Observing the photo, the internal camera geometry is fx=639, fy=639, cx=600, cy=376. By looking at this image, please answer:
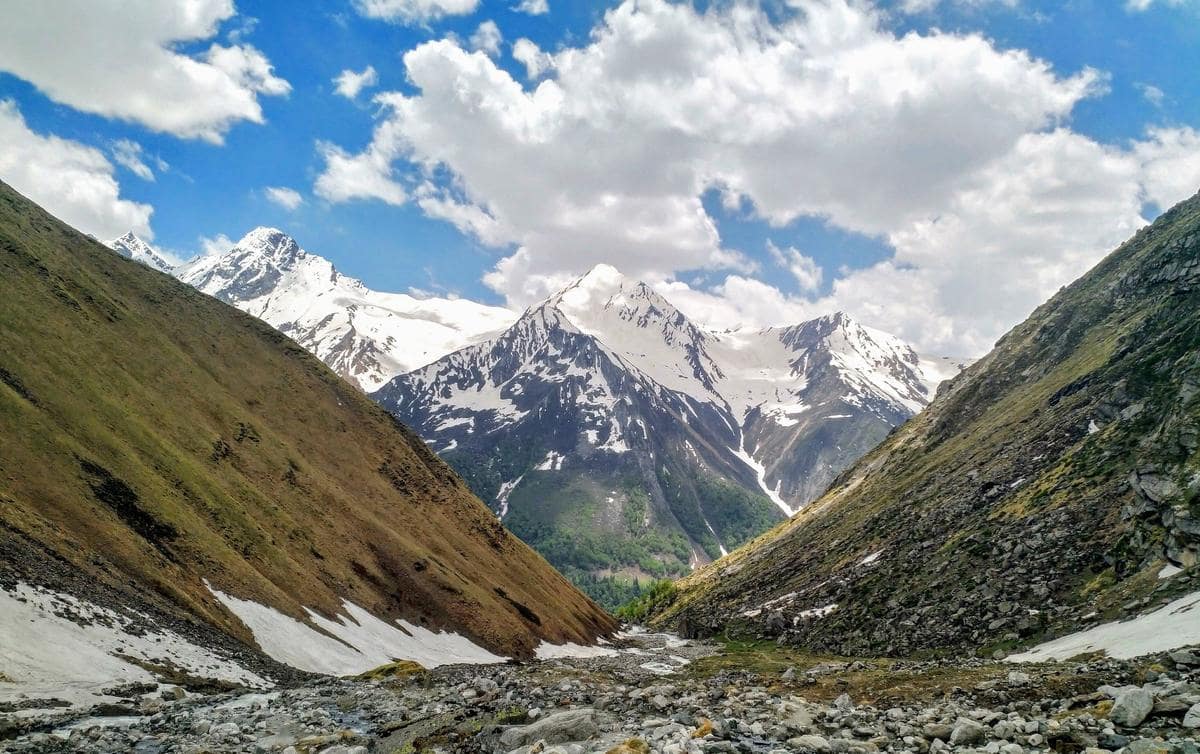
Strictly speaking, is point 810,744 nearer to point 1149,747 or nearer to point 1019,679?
point 1149,747

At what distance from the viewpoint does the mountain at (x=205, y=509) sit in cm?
4662

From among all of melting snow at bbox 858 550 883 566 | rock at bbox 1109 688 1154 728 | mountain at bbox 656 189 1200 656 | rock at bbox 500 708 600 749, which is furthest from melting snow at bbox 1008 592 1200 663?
melting snow at bbox 858 550 883 566

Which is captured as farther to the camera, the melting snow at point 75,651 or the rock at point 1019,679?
the melting snow at point 75,651

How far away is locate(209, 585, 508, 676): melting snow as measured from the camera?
6053cm

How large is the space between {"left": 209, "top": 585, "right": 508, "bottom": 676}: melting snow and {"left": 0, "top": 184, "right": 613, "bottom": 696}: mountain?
319mm

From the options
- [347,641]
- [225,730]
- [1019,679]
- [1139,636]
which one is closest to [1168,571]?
[1139,636]

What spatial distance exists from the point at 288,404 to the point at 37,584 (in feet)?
313

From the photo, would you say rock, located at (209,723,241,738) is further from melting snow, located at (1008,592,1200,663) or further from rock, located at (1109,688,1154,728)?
melting snow, located at (1008,592,1200,663)

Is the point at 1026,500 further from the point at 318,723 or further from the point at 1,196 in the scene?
the point at 1,196

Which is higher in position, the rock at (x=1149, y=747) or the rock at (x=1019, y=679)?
the rock at (x=1149, y=747)

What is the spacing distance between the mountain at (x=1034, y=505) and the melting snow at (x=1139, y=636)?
766 mm

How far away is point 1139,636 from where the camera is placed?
110ft

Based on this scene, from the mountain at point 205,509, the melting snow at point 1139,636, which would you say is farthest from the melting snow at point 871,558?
the melting snow at point 1139,636

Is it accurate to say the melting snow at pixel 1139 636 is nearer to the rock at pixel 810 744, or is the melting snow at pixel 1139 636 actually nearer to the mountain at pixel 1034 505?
the mountain at pixel 1034 505
